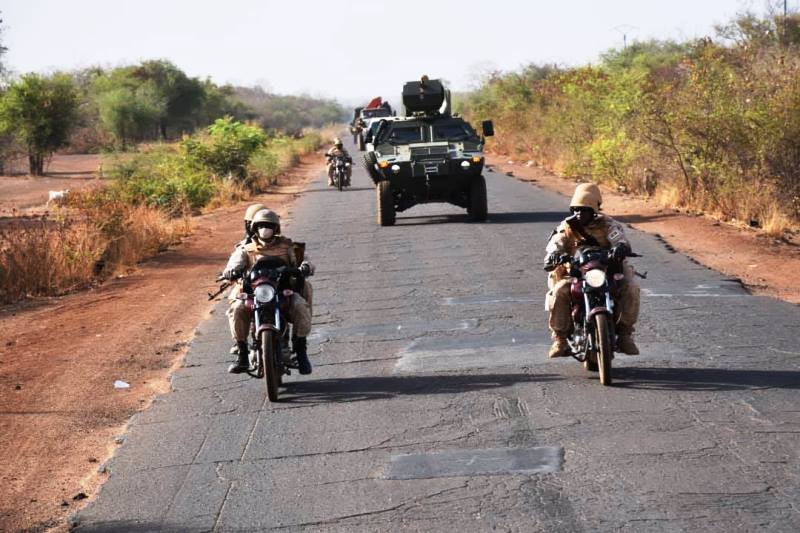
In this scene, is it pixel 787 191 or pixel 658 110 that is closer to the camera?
pixel 787 191

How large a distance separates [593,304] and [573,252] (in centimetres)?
51

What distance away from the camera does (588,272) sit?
9000 mm

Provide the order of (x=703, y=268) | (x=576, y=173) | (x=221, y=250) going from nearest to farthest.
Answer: (x=703, y=268) → (x=221, y=250) → (x=576, y=173)

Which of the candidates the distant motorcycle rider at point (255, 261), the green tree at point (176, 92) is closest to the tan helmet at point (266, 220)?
the distant motorcycle rider at point (255, 261)

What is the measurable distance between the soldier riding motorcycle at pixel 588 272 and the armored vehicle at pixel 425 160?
12.8 meters

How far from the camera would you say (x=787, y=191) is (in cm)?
2264

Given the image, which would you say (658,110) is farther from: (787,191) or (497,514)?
(497,514)

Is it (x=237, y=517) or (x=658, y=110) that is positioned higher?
(x=658, y=110)

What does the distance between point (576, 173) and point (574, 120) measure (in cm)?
214


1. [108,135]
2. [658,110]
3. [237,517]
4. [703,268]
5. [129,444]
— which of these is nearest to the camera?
[237,517]

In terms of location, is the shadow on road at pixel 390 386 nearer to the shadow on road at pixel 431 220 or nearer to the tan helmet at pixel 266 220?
the tan helmet at pixel 266 220

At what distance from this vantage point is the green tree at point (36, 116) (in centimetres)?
5378

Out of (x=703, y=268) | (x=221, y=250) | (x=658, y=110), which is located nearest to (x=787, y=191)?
(x=658, y=110)

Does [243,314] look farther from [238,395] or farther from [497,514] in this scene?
[497,514]
